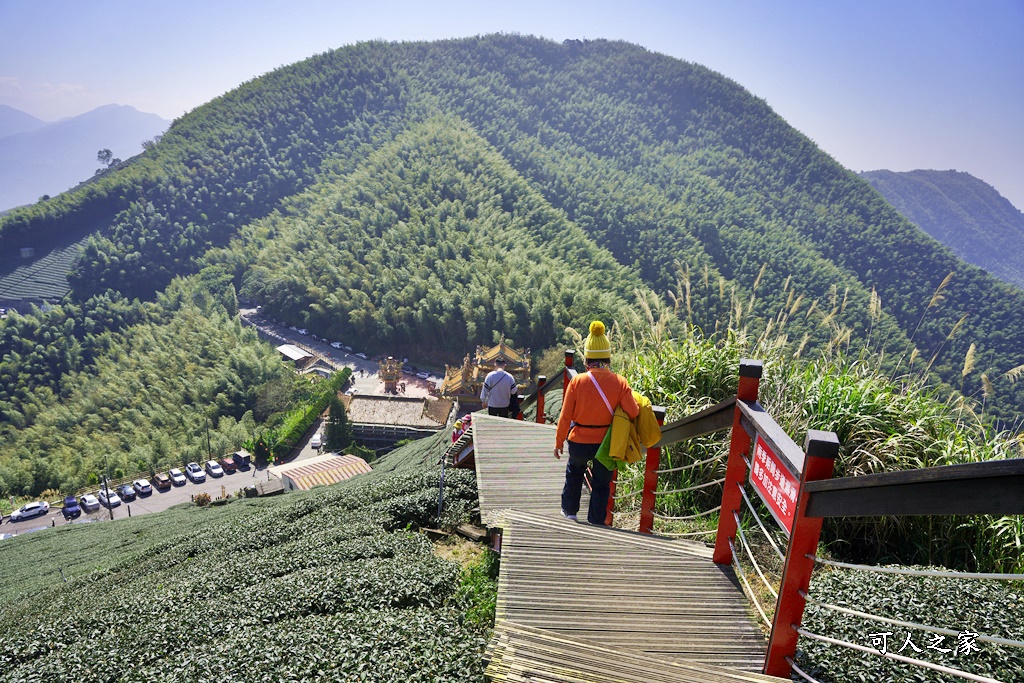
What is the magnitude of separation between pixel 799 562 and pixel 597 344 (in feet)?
5.73

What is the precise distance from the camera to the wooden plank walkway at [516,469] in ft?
12.7

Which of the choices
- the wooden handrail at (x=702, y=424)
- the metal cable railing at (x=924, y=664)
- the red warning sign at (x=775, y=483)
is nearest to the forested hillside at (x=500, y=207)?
the wooden handrail at (x=702, y=424)

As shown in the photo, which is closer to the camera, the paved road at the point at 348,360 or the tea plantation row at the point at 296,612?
the tea plantation row at the point at 296,612

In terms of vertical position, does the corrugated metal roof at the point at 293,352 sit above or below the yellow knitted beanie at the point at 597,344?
below

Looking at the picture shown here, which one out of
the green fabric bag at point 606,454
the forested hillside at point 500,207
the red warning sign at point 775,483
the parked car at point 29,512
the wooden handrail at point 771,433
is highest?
the forested hillside at point 500,207

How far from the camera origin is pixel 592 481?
3.27 meters

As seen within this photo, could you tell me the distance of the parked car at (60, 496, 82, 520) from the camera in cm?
2656

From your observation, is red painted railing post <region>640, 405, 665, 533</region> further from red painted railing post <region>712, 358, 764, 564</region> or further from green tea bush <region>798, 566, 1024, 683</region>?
green tea bush <region>798, 566, 1024, 683</region>

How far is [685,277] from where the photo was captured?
21.3 ft

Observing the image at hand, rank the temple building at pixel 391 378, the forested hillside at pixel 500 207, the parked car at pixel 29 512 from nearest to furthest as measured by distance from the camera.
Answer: the parked car at pixel 29 512 < the temple building at pixel 391 378 < the forested hillside at pixel 500 207

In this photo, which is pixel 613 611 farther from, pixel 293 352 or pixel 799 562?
pixel 293 352

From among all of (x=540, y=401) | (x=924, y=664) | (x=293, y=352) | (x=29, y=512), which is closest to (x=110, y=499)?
(x=29, y=512)

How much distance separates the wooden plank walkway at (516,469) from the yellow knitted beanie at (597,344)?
3.40ft

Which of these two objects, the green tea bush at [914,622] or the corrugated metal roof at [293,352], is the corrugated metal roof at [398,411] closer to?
the corrugated metal roof at [293,352]
